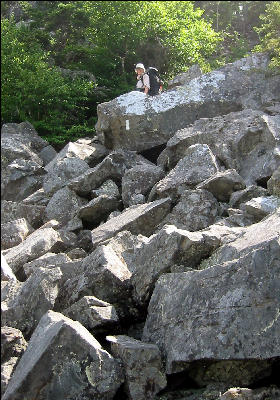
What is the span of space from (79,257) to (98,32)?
14.5 metres

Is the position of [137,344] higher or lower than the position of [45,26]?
lower

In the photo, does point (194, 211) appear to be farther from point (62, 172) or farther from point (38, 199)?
point (62, 172)

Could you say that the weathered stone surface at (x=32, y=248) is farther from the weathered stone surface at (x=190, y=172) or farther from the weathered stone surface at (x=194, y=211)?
the weathered stone surface at (x=190, y=172)

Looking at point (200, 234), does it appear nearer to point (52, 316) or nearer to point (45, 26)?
point (52, 316)

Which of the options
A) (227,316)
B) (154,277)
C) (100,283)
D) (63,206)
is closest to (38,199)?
(63,206)

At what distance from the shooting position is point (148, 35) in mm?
22578

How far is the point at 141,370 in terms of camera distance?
270 inches

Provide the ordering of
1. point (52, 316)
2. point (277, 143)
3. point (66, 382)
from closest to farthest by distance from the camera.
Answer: point (66, 382)
point (52, 316)
point (277, 143)

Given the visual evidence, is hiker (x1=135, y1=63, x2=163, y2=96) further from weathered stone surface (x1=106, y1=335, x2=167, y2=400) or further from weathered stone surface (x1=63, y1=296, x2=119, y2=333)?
weathered stone surface (x1=106, y1=335, x2=167, y2=400)

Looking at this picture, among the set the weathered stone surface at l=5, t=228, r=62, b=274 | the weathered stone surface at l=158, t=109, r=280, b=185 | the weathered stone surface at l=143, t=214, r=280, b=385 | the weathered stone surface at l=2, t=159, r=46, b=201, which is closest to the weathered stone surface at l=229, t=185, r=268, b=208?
the weathered stone surface at l=158, t=109, r=280, b=185

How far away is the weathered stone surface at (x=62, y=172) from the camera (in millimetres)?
14266

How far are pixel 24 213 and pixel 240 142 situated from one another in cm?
531

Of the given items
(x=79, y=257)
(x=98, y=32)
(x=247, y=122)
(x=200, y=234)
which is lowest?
(x=79, y=257)

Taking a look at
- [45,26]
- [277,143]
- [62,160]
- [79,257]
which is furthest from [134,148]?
[45,26]
